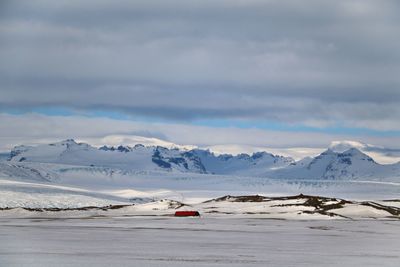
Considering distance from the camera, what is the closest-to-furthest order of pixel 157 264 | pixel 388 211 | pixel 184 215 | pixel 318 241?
pixel 157 264 → pixel 318 241 → pixel 184 215 → pixel 388 211

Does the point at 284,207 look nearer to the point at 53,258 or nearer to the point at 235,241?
the point at 235,241

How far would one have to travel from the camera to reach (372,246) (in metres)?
59.7

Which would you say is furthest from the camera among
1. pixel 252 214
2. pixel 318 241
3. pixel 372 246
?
pixel 252 214

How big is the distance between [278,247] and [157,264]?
53.7 ft

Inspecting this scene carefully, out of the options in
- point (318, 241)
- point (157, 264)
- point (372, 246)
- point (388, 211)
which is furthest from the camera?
point (388, 211)

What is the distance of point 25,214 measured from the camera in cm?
14000

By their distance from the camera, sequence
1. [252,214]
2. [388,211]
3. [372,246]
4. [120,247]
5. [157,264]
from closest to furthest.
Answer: [157,264]
[120,247]
[372,246]
[252,214]
[388,211]

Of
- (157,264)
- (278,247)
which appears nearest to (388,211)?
(278,247)

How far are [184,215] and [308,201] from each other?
36533mm

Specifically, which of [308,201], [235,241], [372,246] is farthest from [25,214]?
[372,246]

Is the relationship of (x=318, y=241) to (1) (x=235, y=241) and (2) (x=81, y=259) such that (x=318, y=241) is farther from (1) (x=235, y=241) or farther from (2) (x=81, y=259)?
(2) (x=81, y=259)

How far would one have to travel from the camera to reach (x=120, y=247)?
54.2m

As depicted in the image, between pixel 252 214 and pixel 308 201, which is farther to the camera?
pixel 308 201

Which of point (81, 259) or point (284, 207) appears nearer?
point (81, 259)
